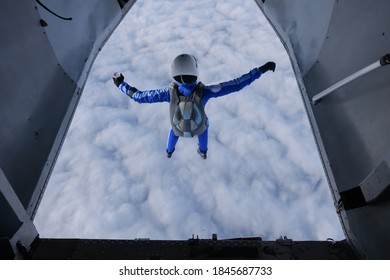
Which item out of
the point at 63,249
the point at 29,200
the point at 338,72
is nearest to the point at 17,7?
the point at 29,200

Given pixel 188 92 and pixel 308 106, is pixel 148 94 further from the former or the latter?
pixel 308 106

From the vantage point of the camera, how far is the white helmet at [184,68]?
2.94m

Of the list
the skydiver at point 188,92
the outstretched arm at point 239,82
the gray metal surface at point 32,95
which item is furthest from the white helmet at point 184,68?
the gray metal surface at point 32,95

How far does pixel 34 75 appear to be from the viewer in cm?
244

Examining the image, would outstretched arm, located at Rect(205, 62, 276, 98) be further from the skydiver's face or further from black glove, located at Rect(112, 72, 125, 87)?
black glove, located at Rect(112, 72, 125, 87)

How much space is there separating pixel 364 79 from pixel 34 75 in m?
2.40

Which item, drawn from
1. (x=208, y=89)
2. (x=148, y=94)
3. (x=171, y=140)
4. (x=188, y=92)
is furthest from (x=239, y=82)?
(x=171, y=140)

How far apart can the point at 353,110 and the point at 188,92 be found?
4.95 feet

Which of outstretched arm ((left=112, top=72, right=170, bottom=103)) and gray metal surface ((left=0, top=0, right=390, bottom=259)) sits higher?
gray metal surface ((left=0, top=0, right=390, bottom=259))

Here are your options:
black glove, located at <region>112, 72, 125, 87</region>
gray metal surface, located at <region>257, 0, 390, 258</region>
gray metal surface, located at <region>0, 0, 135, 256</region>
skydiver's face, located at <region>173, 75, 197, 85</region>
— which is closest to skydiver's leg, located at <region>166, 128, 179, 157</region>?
black glove, located at <region>112, 72, 125, 87</region>

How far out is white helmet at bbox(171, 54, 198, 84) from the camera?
2.94 metres

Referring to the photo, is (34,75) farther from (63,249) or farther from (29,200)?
(63,249)

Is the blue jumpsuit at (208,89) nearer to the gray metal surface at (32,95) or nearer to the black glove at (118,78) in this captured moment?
the black glove at (118,78)

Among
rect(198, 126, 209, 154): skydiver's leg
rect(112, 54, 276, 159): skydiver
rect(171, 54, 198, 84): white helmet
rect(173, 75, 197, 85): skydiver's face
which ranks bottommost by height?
rect(198, 126, 209, 154): skydiver's leg
